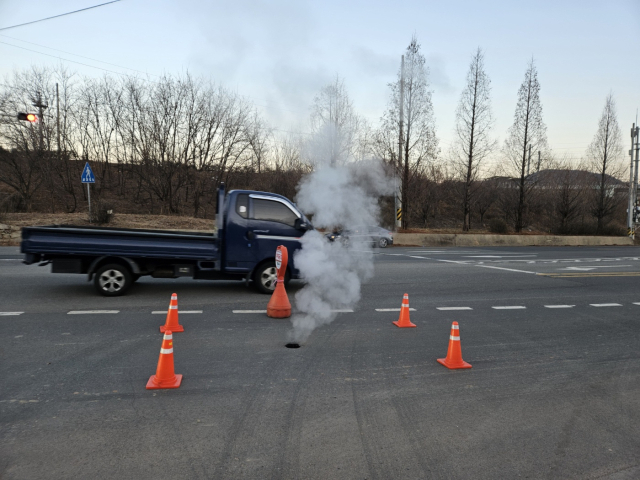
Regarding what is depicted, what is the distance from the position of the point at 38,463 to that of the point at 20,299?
6.66 meters

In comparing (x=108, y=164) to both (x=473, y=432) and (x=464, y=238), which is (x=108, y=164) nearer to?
(x=464, y=238)

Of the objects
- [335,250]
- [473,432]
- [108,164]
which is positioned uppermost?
[108,164]

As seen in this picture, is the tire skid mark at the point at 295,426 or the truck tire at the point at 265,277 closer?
the tire skid mark at the point at 295,426

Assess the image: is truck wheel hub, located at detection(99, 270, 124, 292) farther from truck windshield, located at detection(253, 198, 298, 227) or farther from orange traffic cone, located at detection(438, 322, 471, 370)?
orange traffic cone, located at detection(438, 322, 471, 370)

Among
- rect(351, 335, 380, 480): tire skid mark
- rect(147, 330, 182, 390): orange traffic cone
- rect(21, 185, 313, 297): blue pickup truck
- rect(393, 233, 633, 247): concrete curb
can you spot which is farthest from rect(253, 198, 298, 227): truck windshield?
rect(393, 233, 633, 247): concrete curb

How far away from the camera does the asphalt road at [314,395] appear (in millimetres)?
3424

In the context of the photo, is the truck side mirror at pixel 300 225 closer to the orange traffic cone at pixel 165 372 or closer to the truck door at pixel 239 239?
the truck door at pixel 239 239

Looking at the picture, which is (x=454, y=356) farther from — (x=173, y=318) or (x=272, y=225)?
(x=272, y=225)

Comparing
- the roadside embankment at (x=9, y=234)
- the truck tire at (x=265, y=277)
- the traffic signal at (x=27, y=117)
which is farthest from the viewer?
the roadside embankment at (x=9, y=234)

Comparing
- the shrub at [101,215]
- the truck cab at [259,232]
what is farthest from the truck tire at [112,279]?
the shrub at [101,215]

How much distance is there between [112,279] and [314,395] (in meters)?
6.21

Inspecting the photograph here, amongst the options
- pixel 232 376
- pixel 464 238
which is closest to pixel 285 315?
pixel 232 376

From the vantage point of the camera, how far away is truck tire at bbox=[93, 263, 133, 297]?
29.6 ft

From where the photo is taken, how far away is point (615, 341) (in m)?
7.23
